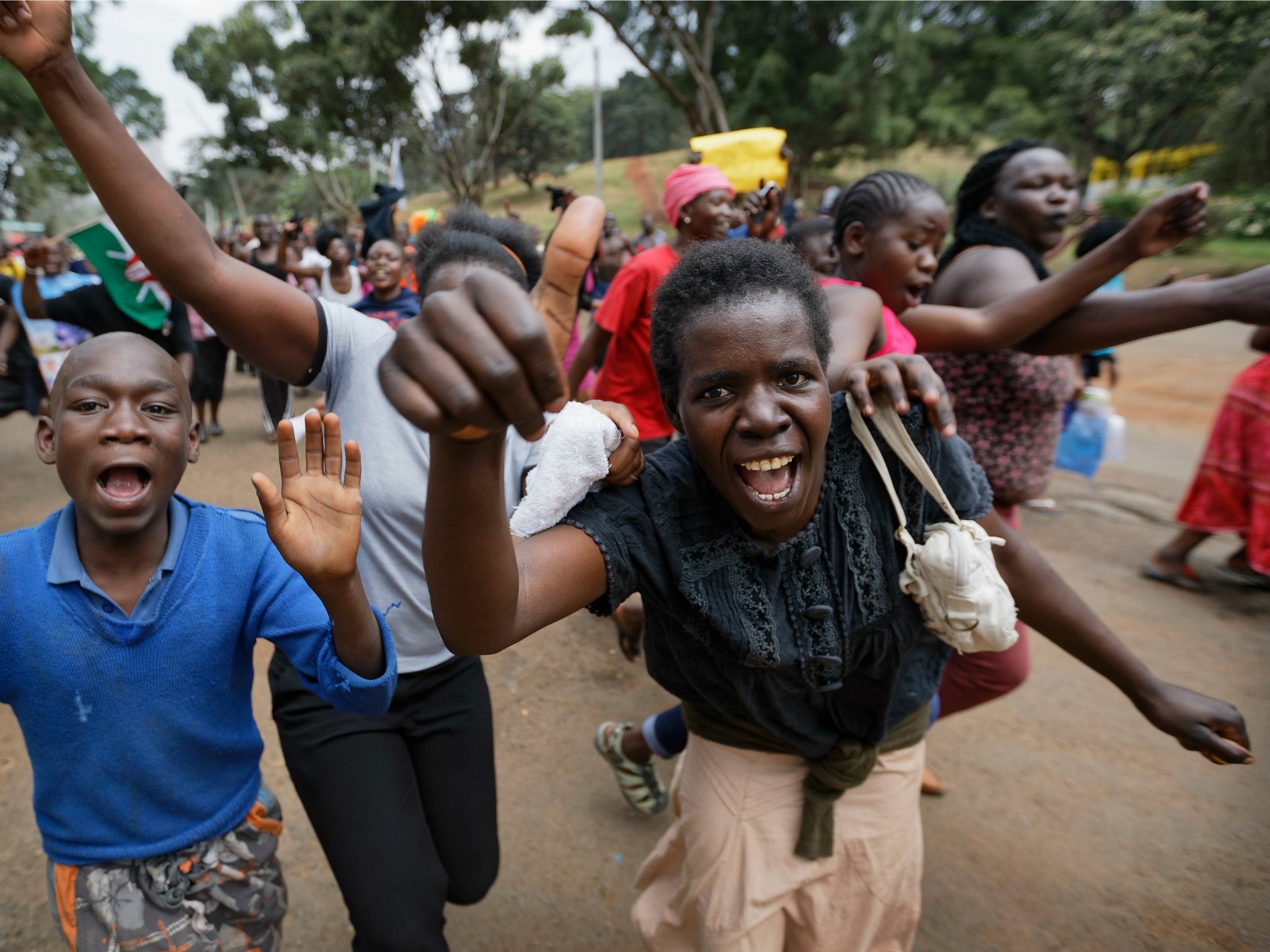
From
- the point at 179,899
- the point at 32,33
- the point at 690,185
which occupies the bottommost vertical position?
the point at 179,899

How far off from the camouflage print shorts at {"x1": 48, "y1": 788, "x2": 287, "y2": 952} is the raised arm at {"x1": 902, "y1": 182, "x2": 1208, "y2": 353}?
7.16ft

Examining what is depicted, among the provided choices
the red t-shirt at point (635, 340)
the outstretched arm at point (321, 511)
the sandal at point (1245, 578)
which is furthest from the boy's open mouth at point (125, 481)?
the sandal at point (1245, 578)

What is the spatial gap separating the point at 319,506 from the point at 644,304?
222 centimetres

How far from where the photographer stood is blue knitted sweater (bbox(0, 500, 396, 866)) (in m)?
1.48

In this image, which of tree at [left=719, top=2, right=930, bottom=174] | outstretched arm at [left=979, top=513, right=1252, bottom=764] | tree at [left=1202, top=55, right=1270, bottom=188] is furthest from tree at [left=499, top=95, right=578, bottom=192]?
outstretched arm at [left=979, top=513, right=1252, bottom=764]

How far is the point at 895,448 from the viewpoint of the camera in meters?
1.54

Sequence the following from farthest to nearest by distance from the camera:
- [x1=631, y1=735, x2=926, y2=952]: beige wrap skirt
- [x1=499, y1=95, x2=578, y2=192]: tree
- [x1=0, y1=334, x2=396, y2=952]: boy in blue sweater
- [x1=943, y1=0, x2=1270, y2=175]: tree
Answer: [x1=499, y1=95, x2=578, y2=192]: tree
[x1=943, y1=0, x2=1270, y2=175]: tree
[x1=631, y1=735, x2=926, y2=952]: beige wrap skirt
[x1=0, y1=334, x2=396, y2=952]: boy in blue sweater

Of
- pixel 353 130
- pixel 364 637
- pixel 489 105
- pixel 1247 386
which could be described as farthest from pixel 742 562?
pixel 353 130

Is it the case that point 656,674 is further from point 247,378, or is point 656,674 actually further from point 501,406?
point 247,378

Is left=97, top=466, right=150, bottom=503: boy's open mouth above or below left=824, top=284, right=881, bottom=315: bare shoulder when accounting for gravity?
below

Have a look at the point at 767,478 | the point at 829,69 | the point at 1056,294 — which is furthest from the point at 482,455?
the point at 829,69

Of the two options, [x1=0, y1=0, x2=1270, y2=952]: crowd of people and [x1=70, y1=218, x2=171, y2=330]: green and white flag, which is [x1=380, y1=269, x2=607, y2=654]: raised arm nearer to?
[x1=0, y1=0, x2=1270, y2=952]: crowd of people

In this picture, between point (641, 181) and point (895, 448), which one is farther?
point (641, 181)

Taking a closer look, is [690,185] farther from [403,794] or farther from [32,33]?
[403,794]
